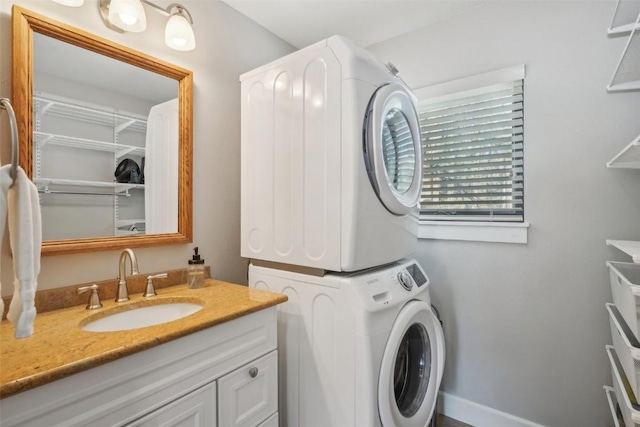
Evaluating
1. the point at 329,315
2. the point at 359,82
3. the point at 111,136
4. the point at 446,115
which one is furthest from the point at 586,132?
the point at 111,136

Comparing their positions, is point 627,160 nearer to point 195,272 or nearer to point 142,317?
point 195,272

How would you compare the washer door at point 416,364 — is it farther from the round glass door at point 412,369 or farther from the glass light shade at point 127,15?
the glass light shade at point 127,15

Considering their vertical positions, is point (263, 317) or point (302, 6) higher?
point (302, 6)

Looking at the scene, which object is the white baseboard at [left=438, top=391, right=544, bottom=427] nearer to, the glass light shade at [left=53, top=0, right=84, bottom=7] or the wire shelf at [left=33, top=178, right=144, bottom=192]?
the wire shelf at [left=33, top=178, right=144, bottom=192]

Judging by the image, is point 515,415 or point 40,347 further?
point 515,415

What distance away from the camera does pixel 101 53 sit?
128 cm

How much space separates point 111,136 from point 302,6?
1.31 meters

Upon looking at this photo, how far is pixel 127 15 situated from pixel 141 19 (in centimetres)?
5

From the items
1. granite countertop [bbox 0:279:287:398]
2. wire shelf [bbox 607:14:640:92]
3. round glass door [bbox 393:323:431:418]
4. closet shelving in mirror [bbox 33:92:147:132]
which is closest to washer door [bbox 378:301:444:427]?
round glass door [bbox 393:323:431:418]

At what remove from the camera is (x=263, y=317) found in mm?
1189

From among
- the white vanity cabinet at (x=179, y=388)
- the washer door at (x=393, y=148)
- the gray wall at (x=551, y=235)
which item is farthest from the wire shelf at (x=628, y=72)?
the white vanity cabinet at (x=179, y=388)

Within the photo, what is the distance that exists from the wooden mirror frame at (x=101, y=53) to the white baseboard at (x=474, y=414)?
1.88 metres

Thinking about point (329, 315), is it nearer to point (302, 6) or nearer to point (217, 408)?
point (217, 408)

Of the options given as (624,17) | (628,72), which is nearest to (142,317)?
(628,72)
